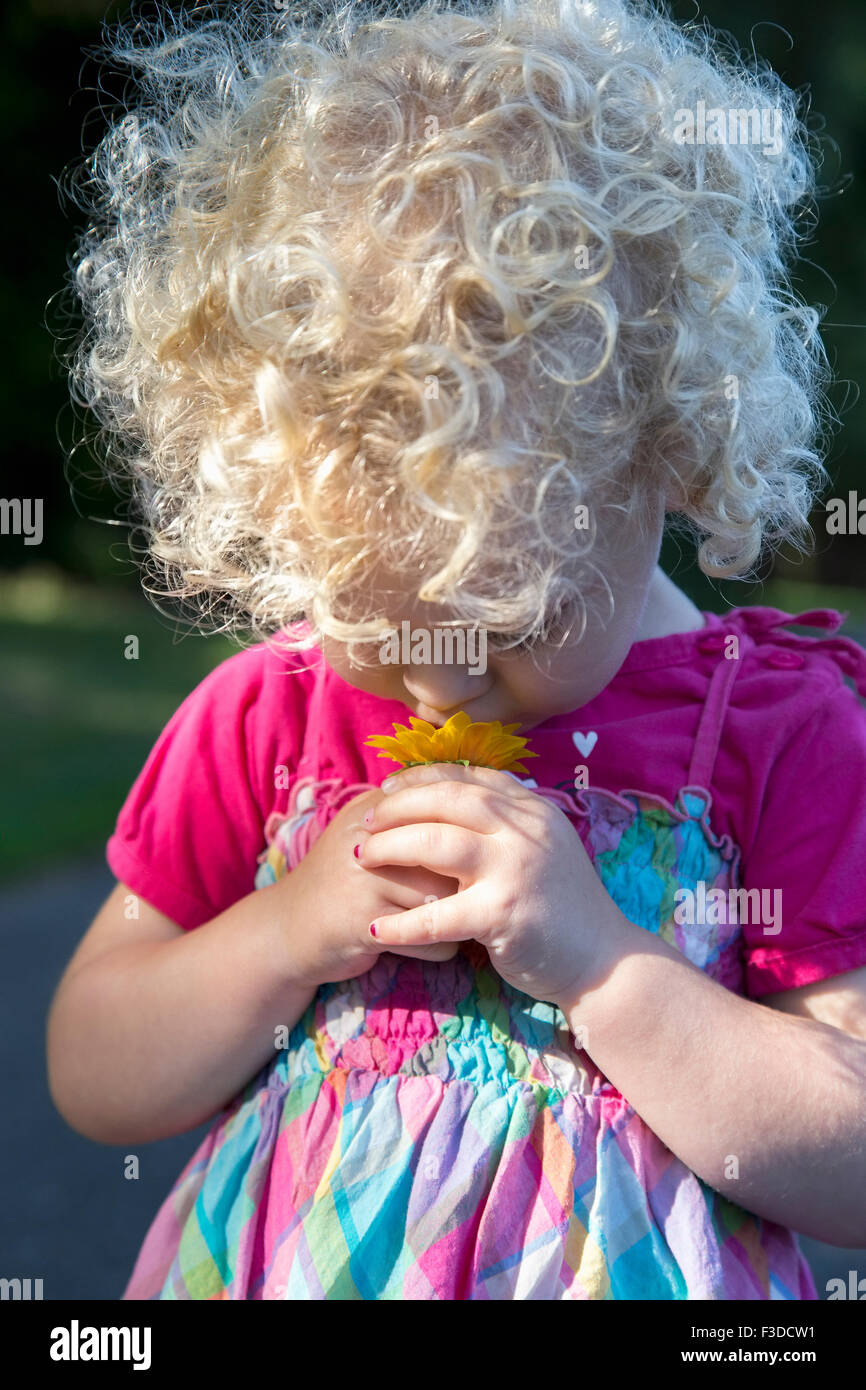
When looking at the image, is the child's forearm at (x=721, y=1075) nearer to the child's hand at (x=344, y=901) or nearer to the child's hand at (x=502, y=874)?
the child's hand at (x=502, y=874)

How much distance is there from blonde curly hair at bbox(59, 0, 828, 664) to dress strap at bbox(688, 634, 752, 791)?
0.55ft

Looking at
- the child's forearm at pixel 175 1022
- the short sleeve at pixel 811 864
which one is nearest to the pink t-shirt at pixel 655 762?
the short sleeve at pixel 811 864

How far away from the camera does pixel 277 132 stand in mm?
1325

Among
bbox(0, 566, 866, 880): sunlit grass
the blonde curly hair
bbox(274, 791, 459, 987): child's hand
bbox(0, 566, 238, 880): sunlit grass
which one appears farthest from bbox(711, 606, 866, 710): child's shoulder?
bbox(0, 566, 238, 880): sunlit grass

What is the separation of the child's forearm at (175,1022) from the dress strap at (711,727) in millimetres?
529

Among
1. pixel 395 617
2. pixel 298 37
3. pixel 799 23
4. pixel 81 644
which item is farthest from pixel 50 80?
pixel 395 617

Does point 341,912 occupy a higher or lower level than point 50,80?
lower

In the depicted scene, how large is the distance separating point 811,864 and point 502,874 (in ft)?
1.38

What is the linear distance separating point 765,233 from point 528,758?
2.19 feet

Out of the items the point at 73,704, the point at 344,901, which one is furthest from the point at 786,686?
the point at 73,704

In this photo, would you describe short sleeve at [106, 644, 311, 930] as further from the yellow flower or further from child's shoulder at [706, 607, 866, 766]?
child's shoulder at [706, 607, 866, 766]

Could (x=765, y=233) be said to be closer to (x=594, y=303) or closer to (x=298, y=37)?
(x=594, y=303)

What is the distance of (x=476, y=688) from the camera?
134cm

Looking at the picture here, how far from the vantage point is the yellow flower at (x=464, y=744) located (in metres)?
1.38
